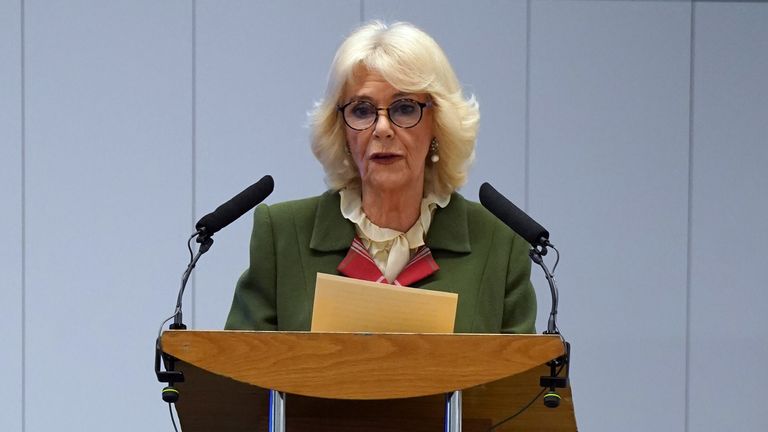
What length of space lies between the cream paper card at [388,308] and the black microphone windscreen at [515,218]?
0.18 metres

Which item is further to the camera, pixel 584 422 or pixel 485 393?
pixel 584 422

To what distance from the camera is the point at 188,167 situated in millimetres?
4211

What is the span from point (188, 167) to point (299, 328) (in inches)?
77.1

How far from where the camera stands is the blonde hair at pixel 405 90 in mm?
2400

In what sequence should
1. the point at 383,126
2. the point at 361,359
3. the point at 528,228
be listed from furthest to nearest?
the point at 383,126
the point at 528,228
the point at 361,359

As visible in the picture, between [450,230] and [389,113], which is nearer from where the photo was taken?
Result: [389,113]

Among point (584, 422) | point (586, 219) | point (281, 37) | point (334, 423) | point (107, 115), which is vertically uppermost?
point (281, 37)

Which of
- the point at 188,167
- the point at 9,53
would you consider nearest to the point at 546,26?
the point at 188,167

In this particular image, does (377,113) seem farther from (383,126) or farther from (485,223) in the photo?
(485,223)

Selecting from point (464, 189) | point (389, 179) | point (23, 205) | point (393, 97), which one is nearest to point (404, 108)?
point (393, 97)

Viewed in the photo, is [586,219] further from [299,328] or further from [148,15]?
[299,328]

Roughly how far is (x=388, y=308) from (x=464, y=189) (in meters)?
2.28

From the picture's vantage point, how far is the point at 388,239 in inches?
97.4

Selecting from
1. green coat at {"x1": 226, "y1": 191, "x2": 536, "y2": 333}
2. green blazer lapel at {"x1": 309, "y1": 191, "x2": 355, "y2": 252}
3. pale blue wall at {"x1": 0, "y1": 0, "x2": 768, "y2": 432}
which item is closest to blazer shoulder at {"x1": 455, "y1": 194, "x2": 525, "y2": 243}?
green coat at {"x1": 226, "y1": 191, "x2": 536, "y2": 333}
